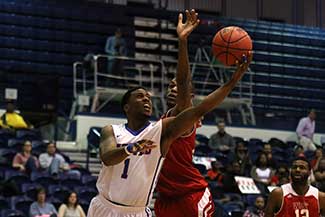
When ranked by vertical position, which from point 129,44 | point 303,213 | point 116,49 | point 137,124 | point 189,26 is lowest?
point 303,213

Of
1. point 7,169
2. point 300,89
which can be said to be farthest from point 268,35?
point 7,169

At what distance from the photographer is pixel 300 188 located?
269 inches

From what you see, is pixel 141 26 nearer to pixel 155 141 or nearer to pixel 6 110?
pixel 6 110

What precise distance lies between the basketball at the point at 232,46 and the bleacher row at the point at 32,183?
558 cm

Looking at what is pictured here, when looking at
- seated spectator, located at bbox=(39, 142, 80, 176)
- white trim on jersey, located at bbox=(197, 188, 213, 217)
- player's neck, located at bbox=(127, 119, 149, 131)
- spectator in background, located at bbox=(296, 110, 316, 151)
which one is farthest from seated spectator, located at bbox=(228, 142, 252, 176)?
player's neck, located at bbox=(127, 119, 149, 131)

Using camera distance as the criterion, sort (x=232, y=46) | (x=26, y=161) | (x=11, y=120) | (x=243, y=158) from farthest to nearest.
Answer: (x=11, y=120)
(x=243, y=158)
(x=26, y=161)
(x=232, y=46)

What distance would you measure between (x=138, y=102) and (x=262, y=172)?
29.3ft

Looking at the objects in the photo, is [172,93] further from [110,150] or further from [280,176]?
[280,176]

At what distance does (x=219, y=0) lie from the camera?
64.5 feet

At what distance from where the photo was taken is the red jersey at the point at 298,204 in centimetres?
675

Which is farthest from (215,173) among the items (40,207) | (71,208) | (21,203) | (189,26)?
(189,26)

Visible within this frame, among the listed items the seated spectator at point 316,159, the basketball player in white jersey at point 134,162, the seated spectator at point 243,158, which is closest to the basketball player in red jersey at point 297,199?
the basketball player in white jersey at point 134,162

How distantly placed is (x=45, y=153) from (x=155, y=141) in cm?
818

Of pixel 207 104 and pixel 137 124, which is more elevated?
pixel 207 104
